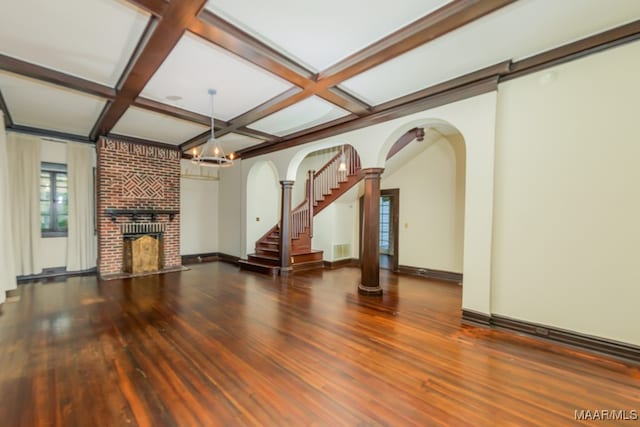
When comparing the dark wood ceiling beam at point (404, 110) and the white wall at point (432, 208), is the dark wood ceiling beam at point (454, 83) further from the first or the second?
the white wall at point (432, 208)

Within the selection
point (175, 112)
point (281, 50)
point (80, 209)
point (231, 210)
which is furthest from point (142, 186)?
point (281, 50)

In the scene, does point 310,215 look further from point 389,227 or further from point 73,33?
point 73,33

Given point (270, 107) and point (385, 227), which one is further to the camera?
point (385, 227)

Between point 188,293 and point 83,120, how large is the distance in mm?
3890

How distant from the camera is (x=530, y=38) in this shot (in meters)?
2.72

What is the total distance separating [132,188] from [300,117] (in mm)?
4481

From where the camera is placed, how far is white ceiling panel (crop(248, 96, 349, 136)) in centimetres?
434

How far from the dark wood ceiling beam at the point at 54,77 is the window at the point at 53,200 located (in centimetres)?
336

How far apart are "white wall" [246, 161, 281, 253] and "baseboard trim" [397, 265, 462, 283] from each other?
154 inches

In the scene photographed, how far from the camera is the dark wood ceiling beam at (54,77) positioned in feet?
10.3

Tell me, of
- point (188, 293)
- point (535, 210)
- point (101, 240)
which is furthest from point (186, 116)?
point (535, 210)

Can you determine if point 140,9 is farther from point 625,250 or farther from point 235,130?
point 625,250

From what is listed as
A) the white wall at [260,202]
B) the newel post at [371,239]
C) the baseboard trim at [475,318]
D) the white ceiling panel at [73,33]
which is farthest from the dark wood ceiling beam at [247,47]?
the white wall at [260,202]

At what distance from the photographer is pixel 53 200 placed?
5.91m
